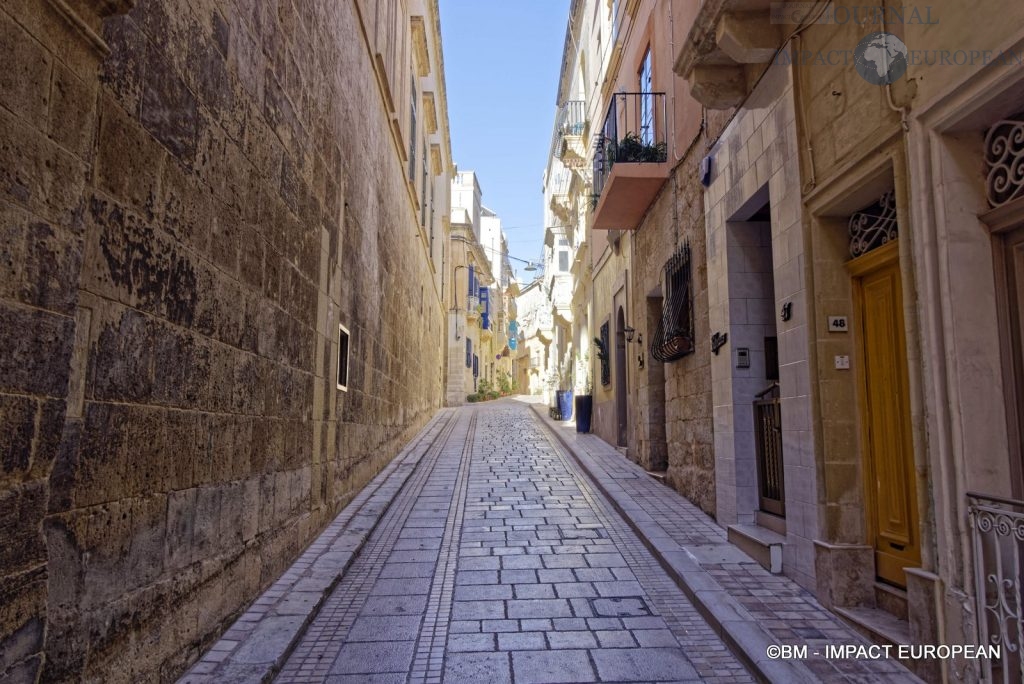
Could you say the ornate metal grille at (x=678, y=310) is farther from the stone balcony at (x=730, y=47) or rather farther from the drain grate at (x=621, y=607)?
the drain grate at (x=621, y=607)

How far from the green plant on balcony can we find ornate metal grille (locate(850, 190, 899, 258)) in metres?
5.13

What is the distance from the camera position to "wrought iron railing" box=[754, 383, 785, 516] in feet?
19.5

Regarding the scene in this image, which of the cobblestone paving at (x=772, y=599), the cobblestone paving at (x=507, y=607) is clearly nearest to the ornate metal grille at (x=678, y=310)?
the cobblestone paving at (x=772, y=599)

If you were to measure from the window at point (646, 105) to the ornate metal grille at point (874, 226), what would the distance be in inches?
250

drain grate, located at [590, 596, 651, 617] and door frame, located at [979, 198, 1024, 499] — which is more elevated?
door frame, located at [979, 198, 1024, 499]

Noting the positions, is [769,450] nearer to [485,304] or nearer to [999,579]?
[999,579]

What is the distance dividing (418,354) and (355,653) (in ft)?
43.5

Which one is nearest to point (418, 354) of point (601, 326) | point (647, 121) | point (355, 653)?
point (601, 326)

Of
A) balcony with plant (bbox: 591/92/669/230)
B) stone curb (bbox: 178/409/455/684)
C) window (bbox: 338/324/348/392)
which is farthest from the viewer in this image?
balcony with plant (bbox: 591/92/669/230)

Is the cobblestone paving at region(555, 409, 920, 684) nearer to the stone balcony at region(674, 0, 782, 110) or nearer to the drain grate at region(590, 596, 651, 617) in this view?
the drain grate at region(590, 596, 651, 617)

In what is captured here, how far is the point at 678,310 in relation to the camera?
331 inches

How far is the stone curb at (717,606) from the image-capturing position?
3.56 metres

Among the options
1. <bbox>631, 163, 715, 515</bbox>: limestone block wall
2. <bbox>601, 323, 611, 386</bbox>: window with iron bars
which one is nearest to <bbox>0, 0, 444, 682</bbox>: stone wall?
<bbox>631, 163, 715, 515</bbox>: limestone block wall

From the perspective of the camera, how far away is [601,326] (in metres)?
15.5
